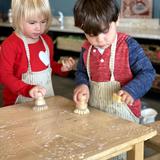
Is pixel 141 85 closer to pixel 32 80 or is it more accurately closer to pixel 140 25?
pixel 32 80

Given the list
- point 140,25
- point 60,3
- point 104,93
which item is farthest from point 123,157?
point 60,3

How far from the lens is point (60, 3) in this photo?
4.71m

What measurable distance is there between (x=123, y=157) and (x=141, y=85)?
11.0 inches

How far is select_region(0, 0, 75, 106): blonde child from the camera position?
1.47 metres

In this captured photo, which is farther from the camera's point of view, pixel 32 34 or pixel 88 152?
pixel 32 34

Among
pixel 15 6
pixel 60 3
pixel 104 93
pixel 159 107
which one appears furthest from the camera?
pixel 60 3

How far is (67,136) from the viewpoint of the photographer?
938 mm

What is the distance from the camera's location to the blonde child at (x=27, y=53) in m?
1.47

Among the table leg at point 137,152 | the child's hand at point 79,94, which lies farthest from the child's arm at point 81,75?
the table leg at point 137,152

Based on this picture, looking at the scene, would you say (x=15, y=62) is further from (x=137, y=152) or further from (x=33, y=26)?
(x=137, y=152)

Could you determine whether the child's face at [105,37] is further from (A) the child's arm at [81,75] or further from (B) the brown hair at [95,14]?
(A) the child's arm at [81,75]

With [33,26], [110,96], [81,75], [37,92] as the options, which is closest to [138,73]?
[110,96]

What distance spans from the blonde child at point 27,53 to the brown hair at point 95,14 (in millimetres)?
285

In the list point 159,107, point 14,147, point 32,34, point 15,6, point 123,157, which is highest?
point 15,6
